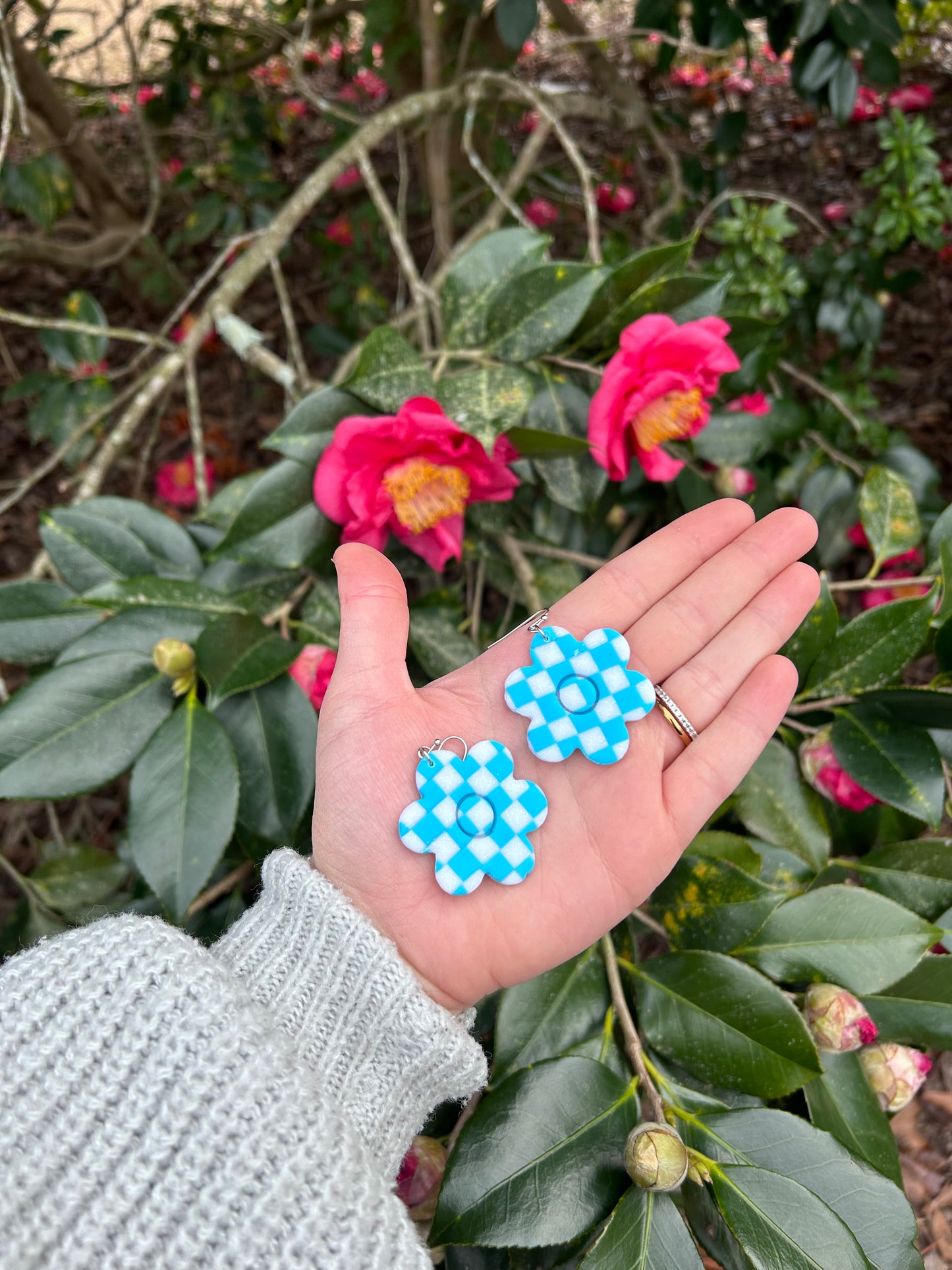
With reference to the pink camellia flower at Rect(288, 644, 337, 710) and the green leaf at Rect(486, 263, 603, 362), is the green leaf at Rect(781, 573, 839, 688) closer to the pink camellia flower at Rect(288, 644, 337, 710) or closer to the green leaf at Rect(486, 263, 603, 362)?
the green leaf at Rect(486, 263, 603, 362)

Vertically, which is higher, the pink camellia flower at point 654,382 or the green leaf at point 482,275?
the green leaf at point 482,275

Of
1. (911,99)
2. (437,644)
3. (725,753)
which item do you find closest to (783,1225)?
(725,753)

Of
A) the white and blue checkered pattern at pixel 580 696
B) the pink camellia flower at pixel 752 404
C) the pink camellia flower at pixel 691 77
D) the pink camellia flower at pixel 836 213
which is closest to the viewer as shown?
the white and blue checkered pattern at pixel 580 696

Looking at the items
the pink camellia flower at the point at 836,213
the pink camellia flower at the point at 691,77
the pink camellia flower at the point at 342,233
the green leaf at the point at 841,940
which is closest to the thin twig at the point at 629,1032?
the green leaf at the point at 841,940

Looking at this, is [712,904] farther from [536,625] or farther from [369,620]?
[369,620]

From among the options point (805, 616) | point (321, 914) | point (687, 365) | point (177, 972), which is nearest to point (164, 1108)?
point (177, 972)

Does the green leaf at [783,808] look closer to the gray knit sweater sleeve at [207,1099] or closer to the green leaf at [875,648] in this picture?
the green leaf at [875,648]

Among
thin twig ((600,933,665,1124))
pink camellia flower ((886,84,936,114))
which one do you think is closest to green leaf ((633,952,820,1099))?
thin twig ((600,933,665,1124))
